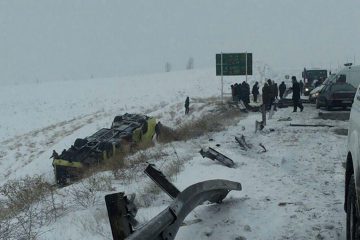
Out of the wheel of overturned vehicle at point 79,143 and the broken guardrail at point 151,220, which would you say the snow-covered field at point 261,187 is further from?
the wheel of overturned vehicle at point 79,143

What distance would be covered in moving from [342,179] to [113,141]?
32.8ft

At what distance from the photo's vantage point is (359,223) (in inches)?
153

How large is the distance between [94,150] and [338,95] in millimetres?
Result: 11825

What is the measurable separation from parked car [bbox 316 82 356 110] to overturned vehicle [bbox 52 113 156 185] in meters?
8.74

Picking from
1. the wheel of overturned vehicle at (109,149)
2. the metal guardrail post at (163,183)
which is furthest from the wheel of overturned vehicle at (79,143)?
the metal guardrail post at (163,183)

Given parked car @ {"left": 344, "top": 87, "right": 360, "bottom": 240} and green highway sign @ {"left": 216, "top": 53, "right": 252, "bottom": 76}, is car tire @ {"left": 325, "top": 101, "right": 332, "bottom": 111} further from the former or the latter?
parked car @ {"left": 344, "top": 87, "right": 360, "bottom": 240}

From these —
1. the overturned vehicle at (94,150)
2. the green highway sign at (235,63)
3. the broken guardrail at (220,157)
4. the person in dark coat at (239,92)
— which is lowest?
the overturned vehicle at (94,150)

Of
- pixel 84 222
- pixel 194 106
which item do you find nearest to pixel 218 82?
pixel 194 106

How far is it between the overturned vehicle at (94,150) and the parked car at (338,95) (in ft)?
28.7

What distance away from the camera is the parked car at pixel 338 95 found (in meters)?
21.8

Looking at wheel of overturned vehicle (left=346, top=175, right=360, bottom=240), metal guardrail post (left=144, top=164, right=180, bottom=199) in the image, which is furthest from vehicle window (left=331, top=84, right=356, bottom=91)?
wheel of overturned vehicle (left=346, top=175, right=360, bottom=240)

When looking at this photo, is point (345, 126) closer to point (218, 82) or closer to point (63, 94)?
point (218, 82)

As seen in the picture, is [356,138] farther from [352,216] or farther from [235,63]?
[235,63]

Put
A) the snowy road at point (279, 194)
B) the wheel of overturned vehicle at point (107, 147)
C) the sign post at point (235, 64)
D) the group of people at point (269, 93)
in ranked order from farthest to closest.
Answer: the sign post at point (235, 64)
the group of people at point (269, 93)
the wheel of overturned vehicle at point (107, 147)
the snowy road at point (279, 194)
